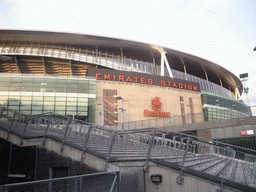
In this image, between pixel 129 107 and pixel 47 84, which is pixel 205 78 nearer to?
pixel 129 107

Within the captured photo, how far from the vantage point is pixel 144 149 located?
11.0 meters

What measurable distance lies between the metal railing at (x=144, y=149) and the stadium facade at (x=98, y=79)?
17.5 meters

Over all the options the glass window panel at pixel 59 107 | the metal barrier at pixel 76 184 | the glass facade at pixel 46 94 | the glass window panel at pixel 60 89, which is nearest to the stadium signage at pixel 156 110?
the glass facade at pixel 46 94

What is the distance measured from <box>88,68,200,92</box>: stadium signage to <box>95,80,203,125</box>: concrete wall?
0.68 metres

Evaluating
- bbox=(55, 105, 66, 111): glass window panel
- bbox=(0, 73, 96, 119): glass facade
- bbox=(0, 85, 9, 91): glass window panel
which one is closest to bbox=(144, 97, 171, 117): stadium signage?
bbox=(0, 73, 96, 119): glass facade

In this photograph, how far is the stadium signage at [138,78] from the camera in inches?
1436

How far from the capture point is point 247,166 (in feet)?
26.9

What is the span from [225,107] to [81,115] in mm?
30724

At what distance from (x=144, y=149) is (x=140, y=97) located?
27074 mm

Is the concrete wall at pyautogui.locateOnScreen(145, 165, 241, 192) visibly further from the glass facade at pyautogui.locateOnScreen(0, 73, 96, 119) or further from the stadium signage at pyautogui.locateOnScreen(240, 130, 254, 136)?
the glass facade at pyautogui.locateOnScreen(0, 73, 96, 119)

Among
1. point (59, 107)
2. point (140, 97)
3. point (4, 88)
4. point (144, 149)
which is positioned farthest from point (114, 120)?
point (144, 149)

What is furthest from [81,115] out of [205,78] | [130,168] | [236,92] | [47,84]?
[236,92]

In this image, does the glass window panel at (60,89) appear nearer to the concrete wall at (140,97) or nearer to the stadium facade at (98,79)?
the stadium facade at (98,79)

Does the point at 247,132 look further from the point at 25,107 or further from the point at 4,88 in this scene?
the point at 4,88
